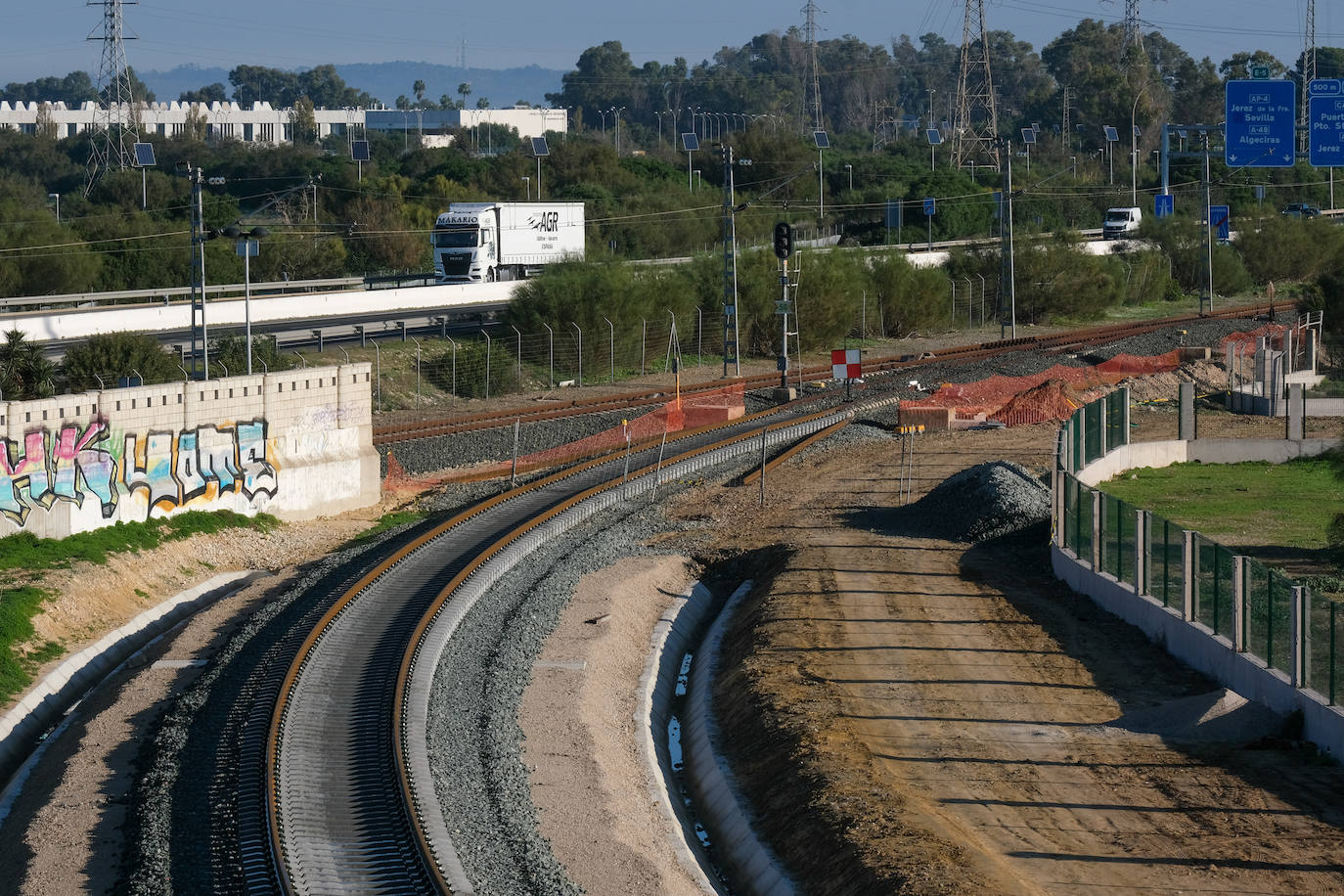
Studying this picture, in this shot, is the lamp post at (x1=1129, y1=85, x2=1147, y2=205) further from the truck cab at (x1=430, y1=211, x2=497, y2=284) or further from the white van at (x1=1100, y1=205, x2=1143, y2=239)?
the truck cab at (x1=430, y1=211, x2=497, y2=284)

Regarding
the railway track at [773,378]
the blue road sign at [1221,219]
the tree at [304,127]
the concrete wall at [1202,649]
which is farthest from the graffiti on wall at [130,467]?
Result: the tree at [304,127]

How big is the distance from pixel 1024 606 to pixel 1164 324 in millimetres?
45898

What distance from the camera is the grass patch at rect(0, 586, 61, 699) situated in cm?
2111

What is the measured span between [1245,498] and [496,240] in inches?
1769

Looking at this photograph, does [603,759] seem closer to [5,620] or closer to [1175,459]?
[5,620]

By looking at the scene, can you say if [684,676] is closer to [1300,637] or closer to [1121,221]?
[1300,637]

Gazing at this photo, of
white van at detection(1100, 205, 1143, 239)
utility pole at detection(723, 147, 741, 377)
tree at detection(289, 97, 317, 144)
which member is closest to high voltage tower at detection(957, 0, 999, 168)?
white van at detection(1100, 205, 1143, 239)

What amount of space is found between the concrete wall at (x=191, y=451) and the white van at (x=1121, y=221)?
71.1 metres

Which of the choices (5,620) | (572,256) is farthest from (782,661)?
(572,256)

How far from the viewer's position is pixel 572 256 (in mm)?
62906

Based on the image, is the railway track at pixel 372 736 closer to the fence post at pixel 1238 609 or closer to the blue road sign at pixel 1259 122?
the fence post at pixel 1238 609

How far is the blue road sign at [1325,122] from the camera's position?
55.6 metres

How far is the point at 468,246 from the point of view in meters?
71.4

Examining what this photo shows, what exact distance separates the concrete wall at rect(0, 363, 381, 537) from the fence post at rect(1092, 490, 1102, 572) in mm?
15626
